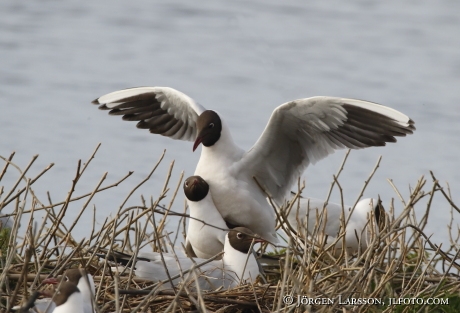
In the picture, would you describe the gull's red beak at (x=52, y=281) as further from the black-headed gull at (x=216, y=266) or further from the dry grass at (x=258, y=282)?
the black-headed gull at (x=216, y=266)

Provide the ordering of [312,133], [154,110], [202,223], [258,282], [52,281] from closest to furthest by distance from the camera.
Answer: [52,281], [258,282], [202,223], [312,133], [154,110]

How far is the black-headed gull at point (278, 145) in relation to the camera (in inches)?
237

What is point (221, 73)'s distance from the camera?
47.9ft

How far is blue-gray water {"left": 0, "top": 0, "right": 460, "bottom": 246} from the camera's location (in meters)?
10.9

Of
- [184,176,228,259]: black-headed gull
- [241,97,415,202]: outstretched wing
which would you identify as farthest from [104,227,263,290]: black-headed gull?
[241,97,415,202]: outstretched wing

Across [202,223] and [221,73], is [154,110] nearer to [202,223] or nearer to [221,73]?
[202,223]

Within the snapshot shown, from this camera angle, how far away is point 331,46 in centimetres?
1625

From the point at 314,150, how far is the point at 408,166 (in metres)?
5.02

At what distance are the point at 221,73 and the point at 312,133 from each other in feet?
27.8

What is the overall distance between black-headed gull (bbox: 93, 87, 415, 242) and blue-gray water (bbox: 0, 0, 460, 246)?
2990 mm

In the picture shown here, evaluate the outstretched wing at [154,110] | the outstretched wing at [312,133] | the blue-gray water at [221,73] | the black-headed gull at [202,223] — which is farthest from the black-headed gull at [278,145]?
the blue-gray water at [221,73]

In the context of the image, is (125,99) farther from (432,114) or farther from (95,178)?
(432,114)

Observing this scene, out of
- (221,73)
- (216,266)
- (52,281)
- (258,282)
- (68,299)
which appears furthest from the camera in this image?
(221,73)

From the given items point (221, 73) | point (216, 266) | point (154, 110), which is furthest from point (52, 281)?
point (221, 73)
